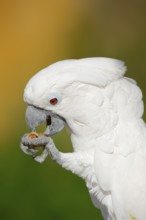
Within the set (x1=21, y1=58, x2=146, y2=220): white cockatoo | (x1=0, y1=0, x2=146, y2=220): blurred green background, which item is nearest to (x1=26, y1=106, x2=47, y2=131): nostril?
(x1=21, y1=58, x2=146, y2=220): white cockatoo

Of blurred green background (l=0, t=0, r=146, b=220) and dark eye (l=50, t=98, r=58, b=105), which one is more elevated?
dark eye (l=50, t=98, r=58, b=105)

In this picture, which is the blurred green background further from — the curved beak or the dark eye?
the dark eye

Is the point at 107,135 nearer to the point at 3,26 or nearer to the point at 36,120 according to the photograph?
the point at 36,120

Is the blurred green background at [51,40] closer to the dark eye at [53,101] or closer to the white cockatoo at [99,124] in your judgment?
the white cockatoo at [99,124]

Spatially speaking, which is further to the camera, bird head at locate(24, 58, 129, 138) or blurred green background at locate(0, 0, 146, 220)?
blurred green background at locate(0, 0, 146, 220)

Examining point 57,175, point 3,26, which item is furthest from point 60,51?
point 57,175

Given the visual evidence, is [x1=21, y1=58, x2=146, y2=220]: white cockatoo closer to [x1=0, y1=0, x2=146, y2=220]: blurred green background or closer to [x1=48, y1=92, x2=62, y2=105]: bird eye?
[x1=48, y1=92, x2=62, y2=105]: bird eye

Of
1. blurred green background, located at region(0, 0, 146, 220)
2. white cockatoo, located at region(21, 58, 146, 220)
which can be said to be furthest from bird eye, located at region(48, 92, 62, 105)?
blurred green background, located at region(0, 0, 146, 220)
